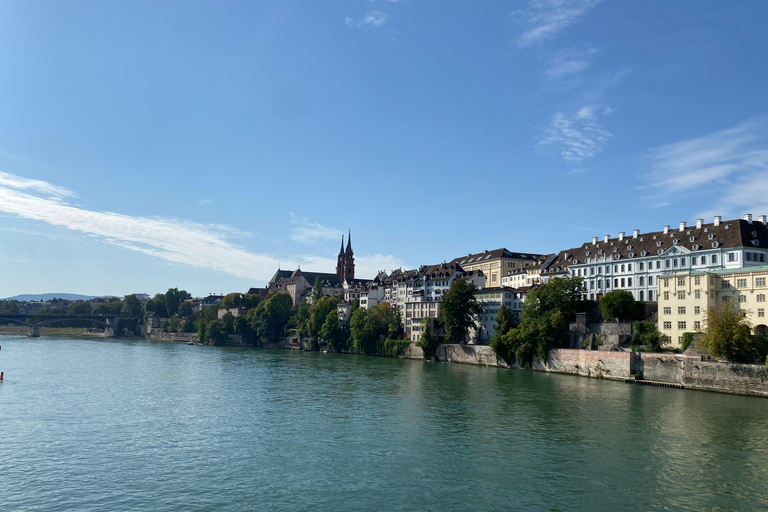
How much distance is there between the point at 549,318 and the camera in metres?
74.5

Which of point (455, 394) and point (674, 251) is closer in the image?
point (455, 394)

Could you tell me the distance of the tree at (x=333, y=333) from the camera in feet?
379

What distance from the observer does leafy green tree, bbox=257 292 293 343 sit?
140000 mm

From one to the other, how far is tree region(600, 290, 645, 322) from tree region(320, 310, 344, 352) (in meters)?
57.6

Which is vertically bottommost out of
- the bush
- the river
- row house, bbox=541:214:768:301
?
the river

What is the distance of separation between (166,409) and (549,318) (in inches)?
1914

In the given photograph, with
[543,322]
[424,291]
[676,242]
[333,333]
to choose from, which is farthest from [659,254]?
[333,333]

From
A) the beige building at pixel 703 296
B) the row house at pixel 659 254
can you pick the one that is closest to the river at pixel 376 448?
the beige building at pixel 703 296

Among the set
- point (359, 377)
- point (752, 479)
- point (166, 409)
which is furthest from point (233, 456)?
point (359, 377)

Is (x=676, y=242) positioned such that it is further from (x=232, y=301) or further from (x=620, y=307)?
(x=232, y=301)

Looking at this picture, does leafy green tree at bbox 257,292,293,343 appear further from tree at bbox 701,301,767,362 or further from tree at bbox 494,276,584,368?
tree at bbox 701,301,767,362

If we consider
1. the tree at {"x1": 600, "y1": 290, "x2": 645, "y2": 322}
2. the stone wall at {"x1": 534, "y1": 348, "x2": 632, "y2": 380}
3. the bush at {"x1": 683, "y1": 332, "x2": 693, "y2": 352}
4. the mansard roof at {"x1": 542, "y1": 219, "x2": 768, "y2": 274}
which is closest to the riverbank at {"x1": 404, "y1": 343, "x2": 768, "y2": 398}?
the stone wall at {"x1": 534, "y1": 348, "x2": 632, "y2": 380}

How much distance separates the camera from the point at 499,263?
378 feet

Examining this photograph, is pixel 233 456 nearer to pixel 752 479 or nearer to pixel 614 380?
pixel 752 479
